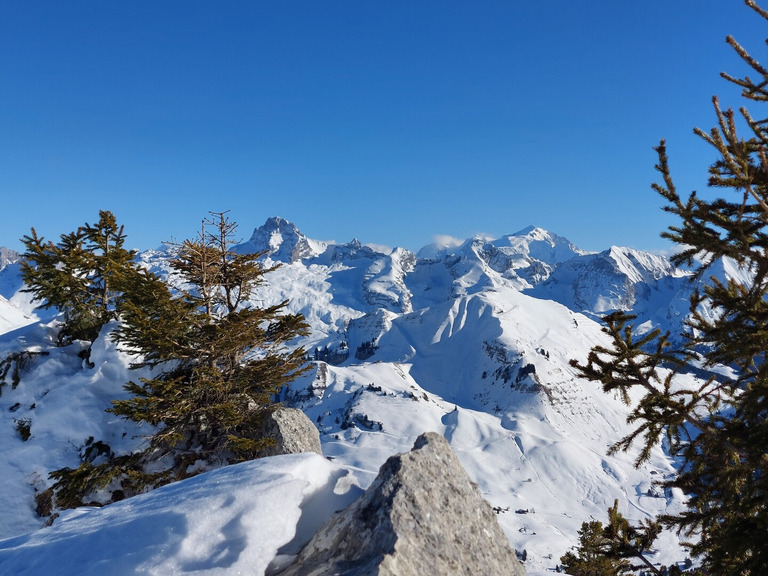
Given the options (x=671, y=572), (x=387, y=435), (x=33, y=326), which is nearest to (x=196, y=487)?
(x=671, y=572)

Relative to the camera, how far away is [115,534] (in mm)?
6117

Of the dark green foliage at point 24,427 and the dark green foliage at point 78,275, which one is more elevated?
the dark green foliage at point 78,275

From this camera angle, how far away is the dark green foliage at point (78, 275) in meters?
20.3

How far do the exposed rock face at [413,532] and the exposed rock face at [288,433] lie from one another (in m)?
9.42

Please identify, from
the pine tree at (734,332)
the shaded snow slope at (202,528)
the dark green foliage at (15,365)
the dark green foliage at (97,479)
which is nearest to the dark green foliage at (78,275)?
the dark green foliage at (15,365)

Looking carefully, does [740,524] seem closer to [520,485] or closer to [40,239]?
[40,239]

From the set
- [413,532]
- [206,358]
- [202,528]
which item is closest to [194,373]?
[206,358]

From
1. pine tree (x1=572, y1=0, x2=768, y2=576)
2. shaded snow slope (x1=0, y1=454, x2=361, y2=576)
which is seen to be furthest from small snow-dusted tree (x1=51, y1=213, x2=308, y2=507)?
pine tree (x1=572, y1=0, x2=768, y2=576)

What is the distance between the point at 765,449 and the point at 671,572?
14.9 feet

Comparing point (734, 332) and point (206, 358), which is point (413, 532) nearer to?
point (734, 332)

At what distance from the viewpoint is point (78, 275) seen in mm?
21141

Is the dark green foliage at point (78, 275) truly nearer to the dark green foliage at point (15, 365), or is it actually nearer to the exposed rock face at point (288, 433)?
the dark green foliage at point (15, 365)

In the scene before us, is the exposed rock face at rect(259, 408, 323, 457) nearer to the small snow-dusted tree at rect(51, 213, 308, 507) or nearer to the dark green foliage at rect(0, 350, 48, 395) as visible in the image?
the small snow-dusted tree at rect(51, 213, 308, 507)

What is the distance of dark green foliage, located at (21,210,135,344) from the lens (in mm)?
20281
